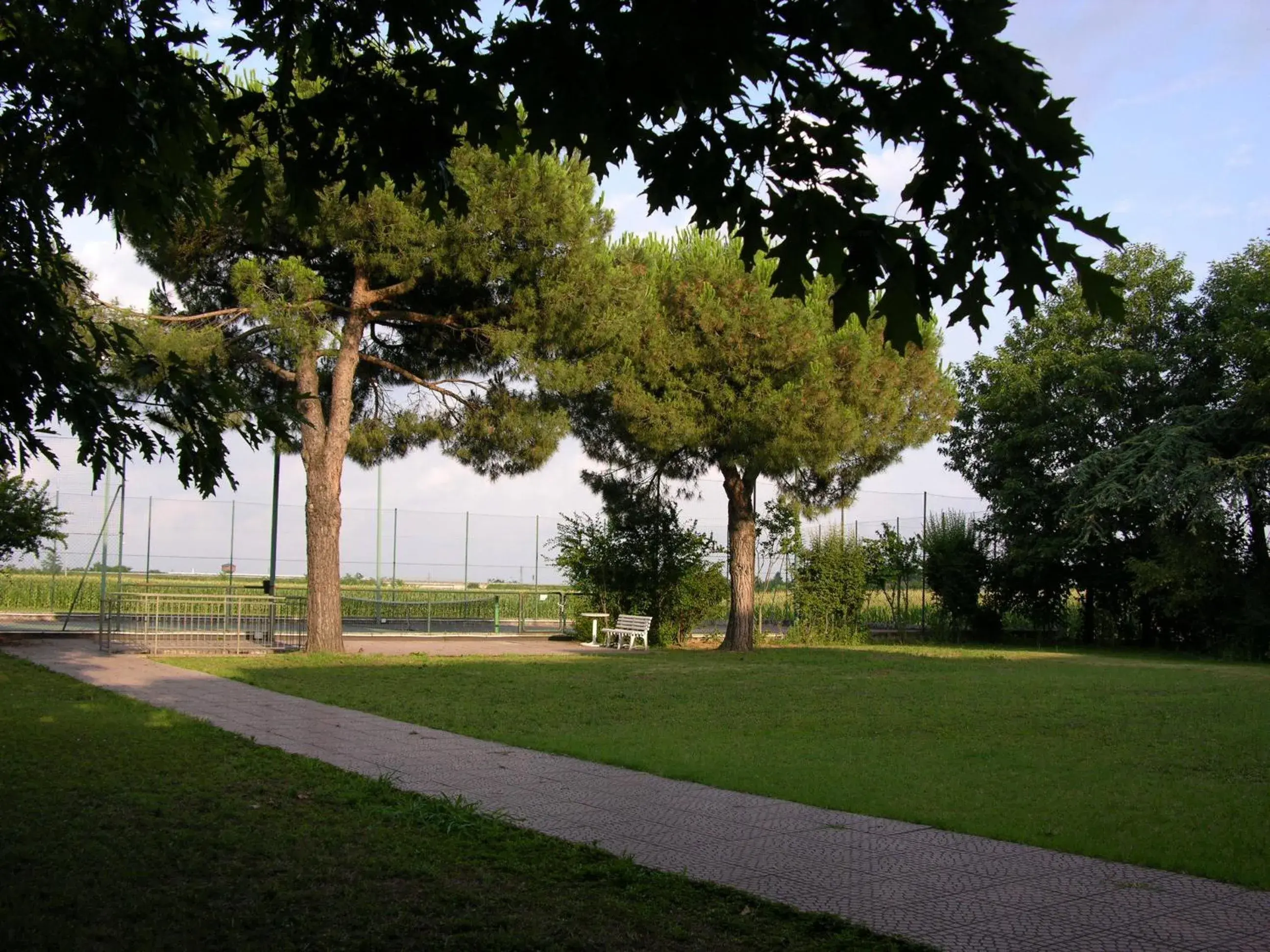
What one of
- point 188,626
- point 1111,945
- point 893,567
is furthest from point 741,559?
point 1111,945

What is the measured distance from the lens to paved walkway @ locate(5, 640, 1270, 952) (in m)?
4.21

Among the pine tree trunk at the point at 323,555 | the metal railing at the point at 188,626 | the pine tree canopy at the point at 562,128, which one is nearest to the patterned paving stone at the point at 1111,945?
the pine tree canopy at the point at 562,128

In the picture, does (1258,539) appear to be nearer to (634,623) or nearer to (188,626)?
(634,623)

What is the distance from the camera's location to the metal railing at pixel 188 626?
56.5 feet

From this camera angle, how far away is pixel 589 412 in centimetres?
2138

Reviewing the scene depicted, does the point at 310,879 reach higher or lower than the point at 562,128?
lower

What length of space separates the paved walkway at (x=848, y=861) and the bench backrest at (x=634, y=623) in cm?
1381

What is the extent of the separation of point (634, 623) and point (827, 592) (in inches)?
183

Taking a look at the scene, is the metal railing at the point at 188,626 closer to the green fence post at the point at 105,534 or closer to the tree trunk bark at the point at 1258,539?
the green fence post at the point at 105,534

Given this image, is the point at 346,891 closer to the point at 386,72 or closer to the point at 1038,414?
the point at 386,72

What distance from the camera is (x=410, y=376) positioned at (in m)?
18.8

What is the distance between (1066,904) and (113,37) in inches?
202

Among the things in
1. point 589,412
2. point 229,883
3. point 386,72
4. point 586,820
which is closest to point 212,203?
point 386,72

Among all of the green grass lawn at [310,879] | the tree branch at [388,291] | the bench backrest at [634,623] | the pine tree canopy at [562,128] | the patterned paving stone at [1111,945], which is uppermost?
the tree branch at [388,291]
